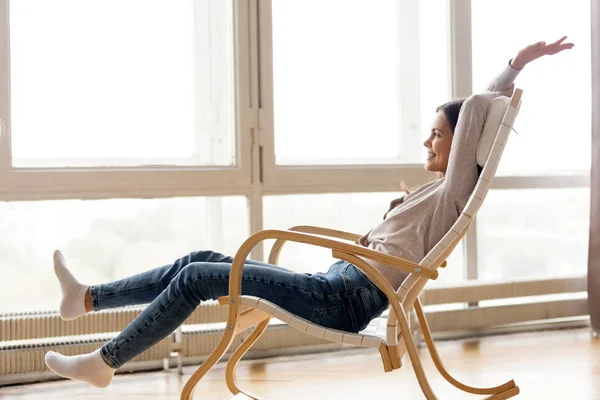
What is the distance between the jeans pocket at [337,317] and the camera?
206 cm

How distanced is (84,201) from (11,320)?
532mm

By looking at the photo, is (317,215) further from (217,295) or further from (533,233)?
(217,295)

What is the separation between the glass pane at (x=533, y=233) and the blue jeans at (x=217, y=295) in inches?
69.2

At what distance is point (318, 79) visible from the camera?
344 centimetres

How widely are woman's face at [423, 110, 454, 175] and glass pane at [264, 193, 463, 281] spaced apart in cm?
115

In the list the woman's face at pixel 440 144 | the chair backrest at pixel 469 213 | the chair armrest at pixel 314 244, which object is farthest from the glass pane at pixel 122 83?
the chair backrest at pixel 469 213

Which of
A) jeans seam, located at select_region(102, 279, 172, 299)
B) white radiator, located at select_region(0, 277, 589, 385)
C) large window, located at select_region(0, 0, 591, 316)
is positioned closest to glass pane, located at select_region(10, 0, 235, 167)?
large window, located at select_region(0, 0, 591, 316)

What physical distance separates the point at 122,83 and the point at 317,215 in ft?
3.24

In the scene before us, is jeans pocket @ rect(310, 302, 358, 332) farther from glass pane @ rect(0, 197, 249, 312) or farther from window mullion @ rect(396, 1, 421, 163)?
window mullion @ rect(396, 1, 421, 163)

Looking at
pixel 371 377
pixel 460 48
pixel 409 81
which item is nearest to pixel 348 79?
pixel 409 81

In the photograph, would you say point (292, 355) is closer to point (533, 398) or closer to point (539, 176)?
point (533, 398)

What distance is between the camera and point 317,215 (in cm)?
343

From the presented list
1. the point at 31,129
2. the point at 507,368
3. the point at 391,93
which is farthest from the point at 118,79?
the point at 507,368

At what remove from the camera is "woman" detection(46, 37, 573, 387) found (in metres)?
2.04
